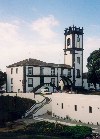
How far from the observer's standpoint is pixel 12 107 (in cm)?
6125

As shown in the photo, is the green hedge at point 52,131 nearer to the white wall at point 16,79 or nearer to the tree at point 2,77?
the white wall at point 16,79

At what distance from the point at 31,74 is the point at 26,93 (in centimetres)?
747

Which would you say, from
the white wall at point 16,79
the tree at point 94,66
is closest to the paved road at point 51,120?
the tree at point 94,66

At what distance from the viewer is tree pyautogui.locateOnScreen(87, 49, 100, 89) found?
57.8 m

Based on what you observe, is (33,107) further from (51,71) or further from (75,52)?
(75,52)

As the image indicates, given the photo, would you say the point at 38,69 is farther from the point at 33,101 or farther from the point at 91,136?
the point at 91,136

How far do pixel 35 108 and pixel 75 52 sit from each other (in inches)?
871

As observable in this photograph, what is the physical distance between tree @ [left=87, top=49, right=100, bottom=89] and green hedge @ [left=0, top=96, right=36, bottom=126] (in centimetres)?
1266

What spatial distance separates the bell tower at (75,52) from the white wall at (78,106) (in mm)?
19197

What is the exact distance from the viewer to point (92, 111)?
4788 cm

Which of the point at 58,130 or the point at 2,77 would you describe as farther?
the point at 2,77

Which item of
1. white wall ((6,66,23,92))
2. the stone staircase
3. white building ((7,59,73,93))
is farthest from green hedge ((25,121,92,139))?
white wall ((6,66,23,92))

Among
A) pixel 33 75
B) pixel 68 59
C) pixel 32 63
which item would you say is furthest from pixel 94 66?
pixel 68 59

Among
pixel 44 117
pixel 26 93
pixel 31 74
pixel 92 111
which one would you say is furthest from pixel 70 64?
pixel 92 111
